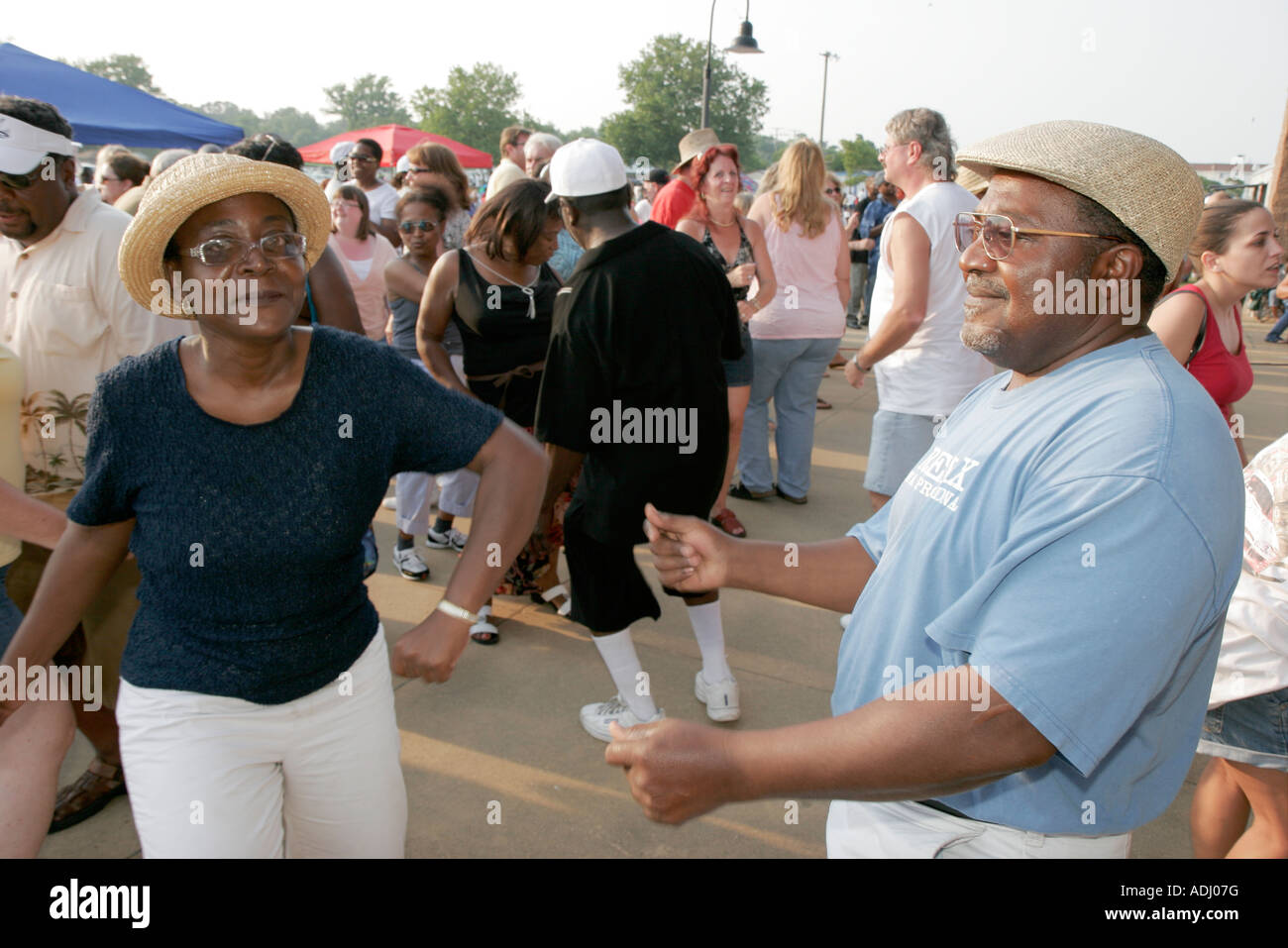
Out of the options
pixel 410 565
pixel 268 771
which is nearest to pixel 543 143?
pixel 410 565

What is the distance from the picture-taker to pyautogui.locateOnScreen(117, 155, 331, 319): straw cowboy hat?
1.73 metres

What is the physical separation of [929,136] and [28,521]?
3.74 meters

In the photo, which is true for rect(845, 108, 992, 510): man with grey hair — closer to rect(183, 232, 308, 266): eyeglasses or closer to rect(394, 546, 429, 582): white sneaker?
rect(394, 546, 429, 582): white sneaker

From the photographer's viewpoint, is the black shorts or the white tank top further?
the white tank top

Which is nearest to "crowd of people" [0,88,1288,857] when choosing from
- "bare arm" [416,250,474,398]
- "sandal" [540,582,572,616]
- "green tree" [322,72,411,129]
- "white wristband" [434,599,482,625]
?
"white wristband" [434,599,482,625]

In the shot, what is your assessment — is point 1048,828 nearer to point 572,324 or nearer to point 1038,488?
point 1038,488

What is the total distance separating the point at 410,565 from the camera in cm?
476

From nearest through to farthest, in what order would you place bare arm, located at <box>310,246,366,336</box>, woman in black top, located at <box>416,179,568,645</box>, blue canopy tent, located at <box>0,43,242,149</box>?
bare arm, located at <box>310,246,366,336</box> → woman in black top, located at <box>416,179,568,645</box> → blue canopy tent, located at <box>0,43,242,149</box>

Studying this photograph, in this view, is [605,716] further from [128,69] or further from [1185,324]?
[128,69]

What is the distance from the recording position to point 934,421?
12.5ft

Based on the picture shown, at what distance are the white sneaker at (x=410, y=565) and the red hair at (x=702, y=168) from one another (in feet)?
8.69

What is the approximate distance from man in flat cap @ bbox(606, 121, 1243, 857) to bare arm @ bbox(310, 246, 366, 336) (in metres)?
2.83

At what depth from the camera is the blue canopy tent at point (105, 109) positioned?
347 inches

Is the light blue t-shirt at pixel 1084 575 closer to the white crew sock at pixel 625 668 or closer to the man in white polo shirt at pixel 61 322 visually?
the white crew sock at pixel 625 668
